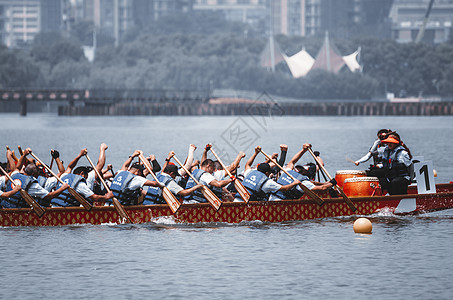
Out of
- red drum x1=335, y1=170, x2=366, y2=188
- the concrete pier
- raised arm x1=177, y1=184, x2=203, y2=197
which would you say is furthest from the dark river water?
the concrete pier

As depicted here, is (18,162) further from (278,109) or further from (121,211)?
(278,109)

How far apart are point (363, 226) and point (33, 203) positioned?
350 inches

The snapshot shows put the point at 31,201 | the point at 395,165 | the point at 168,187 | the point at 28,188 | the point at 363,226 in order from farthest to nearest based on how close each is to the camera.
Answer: the point at 395,165 < the point at 363,226 < the point at 168,187 < the point at 28,188 < the point at 31,201

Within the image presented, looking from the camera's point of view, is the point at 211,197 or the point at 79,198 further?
the point at 211,197

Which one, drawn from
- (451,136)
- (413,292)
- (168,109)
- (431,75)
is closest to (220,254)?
(413,292)

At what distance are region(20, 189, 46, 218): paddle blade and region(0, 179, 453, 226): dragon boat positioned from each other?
0.85 feet

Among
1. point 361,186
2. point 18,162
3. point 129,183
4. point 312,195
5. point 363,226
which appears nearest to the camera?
point 129,183

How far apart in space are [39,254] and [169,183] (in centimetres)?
403

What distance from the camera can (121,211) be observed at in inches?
1089

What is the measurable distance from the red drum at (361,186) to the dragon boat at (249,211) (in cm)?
4

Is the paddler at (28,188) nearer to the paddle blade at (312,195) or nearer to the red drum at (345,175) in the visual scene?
the paddle blade at (312,195)

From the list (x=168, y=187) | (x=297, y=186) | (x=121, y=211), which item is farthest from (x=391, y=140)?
(x=121, y=211)

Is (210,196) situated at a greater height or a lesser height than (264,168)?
lesser

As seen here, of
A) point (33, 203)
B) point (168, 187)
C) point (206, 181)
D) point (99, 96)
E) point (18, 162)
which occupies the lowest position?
point (33, 203)
